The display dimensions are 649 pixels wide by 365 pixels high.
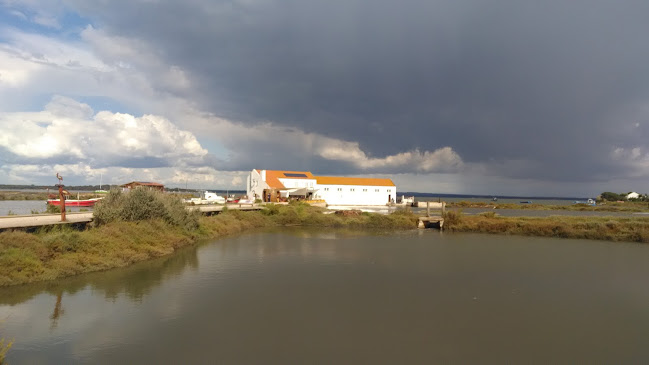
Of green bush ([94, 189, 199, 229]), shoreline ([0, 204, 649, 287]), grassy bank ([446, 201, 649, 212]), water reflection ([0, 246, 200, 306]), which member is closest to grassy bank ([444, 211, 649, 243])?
shoreline ([0, 204, 649, 287])

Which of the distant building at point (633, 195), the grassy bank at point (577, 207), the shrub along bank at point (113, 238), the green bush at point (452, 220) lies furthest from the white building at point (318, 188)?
the distant building at point (633, 195)

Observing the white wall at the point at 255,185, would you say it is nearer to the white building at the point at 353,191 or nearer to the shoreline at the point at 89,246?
the white building at the point at 353,191

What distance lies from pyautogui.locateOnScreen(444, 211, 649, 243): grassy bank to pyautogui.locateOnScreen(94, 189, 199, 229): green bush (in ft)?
82.3

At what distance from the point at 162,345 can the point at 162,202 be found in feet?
54.9

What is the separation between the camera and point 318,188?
213 feet

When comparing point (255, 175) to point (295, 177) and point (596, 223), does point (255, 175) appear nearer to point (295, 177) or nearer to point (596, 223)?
point (295, 177)

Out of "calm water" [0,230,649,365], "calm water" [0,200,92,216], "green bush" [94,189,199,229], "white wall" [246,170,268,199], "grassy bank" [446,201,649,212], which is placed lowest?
"calm water" [0,230,649,365]

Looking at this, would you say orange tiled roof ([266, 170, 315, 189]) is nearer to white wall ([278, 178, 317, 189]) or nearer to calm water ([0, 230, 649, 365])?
white wall ([278, 178, 317, 189])

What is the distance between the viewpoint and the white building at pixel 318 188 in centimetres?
5850

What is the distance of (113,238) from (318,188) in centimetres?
4732

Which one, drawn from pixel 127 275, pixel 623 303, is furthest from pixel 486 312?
pixel 127 275

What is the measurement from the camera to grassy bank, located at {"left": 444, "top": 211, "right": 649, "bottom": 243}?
98.2ft

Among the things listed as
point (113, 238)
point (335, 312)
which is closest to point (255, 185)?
point (113, 238)

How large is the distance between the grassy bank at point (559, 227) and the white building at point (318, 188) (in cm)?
2800
